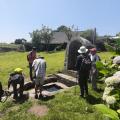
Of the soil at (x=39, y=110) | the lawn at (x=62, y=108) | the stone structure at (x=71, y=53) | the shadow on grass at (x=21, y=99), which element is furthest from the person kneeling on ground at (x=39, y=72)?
the stone structure at (x=71, y=53)

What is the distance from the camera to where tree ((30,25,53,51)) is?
60156mm

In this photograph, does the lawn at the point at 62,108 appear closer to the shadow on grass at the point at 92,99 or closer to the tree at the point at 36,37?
the shadow on grass at the point at 92,99

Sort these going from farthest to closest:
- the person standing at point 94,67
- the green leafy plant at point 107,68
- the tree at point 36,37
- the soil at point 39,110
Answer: the tree at point 36,37 → the person standing at point 94,67 → the soil at point 39,110 → the green leafy plant at point 107,68

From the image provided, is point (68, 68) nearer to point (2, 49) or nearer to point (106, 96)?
point (106, 96)

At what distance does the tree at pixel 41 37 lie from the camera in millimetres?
60156

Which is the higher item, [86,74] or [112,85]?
[112,85]

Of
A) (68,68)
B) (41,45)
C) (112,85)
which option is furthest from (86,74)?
(41,45)

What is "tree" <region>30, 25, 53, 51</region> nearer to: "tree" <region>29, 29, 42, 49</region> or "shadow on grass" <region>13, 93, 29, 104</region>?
"tree" <region>29, 29, 42, 49</region>

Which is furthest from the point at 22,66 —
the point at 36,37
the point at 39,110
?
the point at 36,37

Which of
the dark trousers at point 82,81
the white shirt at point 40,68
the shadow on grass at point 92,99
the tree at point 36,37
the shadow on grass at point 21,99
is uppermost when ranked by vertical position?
the white shirt at point 40,68

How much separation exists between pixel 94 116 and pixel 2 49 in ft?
176

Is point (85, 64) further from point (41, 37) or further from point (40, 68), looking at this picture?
point (41, 37)

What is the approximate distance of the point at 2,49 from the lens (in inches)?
2416

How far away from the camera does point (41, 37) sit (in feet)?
199
